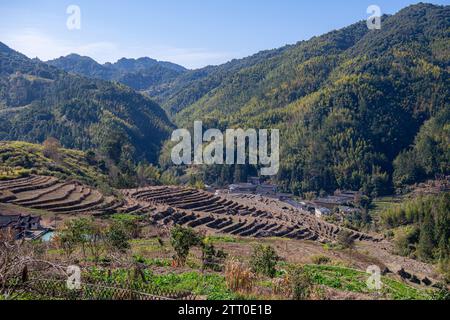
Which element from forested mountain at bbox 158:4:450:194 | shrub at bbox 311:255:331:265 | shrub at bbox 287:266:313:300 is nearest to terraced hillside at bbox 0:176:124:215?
shrub at bbox 311:255:331:265

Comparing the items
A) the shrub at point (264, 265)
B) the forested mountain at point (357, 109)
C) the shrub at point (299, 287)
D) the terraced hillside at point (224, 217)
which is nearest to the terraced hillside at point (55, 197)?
the terraced hillside at point (224, 217)

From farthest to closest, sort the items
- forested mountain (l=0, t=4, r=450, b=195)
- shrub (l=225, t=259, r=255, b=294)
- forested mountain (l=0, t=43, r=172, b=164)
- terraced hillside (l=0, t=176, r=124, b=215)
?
forested mountain (l=0, t=43, r=172, b=164) → forested mountain (l=0, t=4, r=450, b=195) → terraced hillside (l=0, t=176, r=124, b=215) → shrub (l=225, t=259, r=255, b=294)

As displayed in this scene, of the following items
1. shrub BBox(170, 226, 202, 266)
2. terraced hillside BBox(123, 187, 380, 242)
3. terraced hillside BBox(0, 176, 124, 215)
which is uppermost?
shrub BBox(170, 226, 202, 266)

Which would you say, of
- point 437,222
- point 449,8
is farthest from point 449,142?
point 449,8

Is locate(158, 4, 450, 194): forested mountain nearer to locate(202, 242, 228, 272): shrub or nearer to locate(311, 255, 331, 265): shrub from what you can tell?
locate(311, 255, 331, 265): shrub

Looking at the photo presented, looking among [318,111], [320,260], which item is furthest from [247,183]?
[320,260]

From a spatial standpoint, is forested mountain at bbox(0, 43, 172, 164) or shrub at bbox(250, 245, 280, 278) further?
forested mountain at bbox(0, 43, 172, 164)

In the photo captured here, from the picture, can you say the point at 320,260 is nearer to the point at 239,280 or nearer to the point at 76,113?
the point at 239,280
